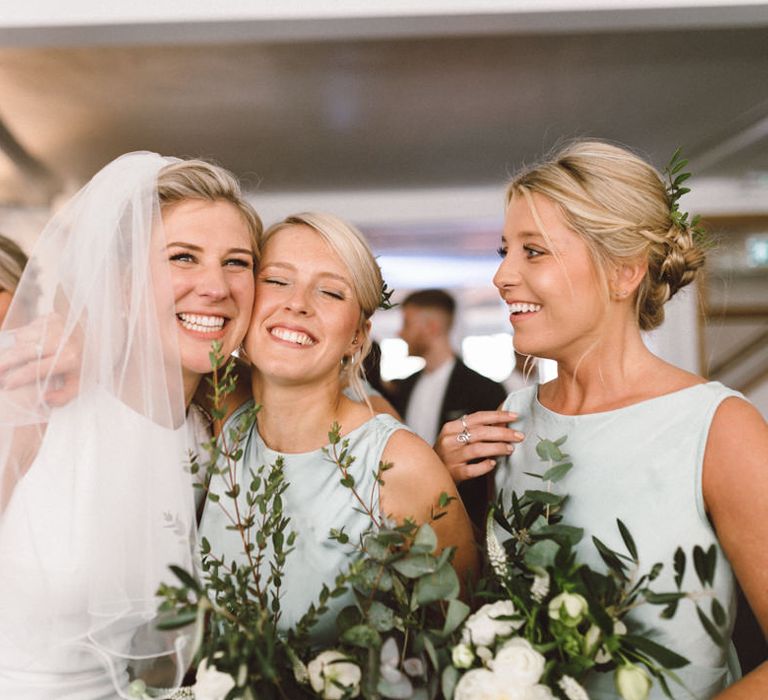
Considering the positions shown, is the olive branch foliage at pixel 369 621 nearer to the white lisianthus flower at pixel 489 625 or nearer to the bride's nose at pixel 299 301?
the white lisianthus flower at pixel 489 625

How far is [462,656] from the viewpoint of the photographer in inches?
43.0

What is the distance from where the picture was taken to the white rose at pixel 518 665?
40.9 inches

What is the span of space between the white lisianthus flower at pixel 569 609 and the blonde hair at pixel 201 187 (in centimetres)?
109

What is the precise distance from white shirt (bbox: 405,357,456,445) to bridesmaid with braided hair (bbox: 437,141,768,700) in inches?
144

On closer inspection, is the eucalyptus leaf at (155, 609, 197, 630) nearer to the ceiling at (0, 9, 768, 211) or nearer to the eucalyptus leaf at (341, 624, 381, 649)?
the eucalyptus leaf at (341, 624, 381, 649)

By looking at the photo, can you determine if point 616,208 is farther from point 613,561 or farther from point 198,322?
point 198,322

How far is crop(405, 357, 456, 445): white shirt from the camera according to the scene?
5422mm

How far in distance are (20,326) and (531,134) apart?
15.5ft

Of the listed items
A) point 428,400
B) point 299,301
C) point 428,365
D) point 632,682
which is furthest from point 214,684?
point 428,365

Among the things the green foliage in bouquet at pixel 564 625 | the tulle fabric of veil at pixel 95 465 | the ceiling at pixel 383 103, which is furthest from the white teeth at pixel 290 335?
the ceiling at pixel 383 103

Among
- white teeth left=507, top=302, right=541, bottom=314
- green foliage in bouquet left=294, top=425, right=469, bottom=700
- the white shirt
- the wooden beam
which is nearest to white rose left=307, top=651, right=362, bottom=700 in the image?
green foliage in bouquet left=294, top=425, right=469, bottom=700

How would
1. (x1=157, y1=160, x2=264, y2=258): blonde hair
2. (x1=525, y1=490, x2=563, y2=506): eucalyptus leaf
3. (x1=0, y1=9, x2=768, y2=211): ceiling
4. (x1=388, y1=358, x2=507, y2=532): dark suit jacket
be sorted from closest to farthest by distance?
1. (x1=525, y1=490, x2=563, y2=506): eucalyptus leaf
2. (x1=157, y1=160, x2=264, y2=258): blonde hair
3. (x1=0, y1=9, x2=768, y2=211): ceiling
4. (x1=388, y1=358, x2=507, y2=532): dark suit jacket

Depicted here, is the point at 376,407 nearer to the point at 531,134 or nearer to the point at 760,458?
the point at 760,458

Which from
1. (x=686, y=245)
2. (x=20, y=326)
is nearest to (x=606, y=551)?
(x=686, y=245)
